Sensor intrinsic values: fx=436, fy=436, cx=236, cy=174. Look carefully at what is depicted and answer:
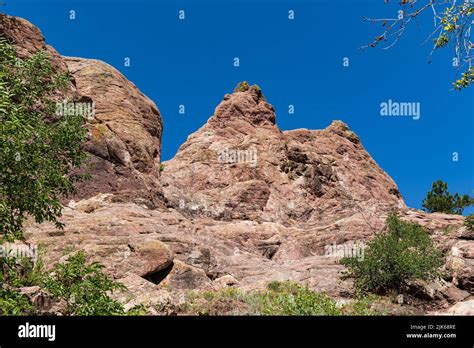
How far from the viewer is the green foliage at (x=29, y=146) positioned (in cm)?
955

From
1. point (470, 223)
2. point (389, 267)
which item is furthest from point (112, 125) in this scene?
point (470, 223)

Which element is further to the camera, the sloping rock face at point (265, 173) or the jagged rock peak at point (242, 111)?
the jagged rock peak at point (242, 111)

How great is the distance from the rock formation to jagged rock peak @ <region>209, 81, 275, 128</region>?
230 millimetres

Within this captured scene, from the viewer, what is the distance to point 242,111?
79.6 m

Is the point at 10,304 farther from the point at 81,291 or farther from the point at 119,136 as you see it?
the point at 119,136

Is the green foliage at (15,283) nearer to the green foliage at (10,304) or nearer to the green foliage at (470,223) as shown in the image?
the green foliage at (10,304)

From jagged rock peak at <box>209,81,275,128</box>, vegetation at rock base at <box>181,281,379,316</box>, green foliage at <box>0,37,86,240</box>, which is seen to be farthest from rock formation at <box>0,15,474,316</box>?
green foliage at <box>0,37,86,240</box>

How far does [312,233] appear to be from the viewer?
4034cm

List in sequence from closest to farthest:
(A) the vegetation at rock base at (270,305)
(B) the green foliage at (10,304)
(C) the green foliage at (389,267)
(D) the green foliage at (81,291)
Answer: (B) the green foliage at (10,304) < (D) the green foliage at (81,291) < (A) the vegetation at rock base at (270,305) < (C) the green foliage at (389,267)

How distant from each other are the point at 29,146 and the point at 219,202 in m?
44.0

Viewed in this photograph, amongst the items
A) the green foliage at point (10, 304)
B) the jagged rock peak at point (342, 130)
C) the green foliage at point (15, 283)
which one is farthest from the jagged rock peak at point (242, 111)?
the green foliage at point (10, 304)

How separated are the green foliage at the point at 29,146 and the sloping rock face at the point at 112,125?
21.2 m

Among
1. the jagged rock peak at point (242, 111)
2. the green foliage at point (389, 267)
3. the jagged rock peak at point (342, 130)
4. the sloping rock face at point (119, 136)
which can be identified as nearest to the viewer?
the green foliage at point (389, 267)
